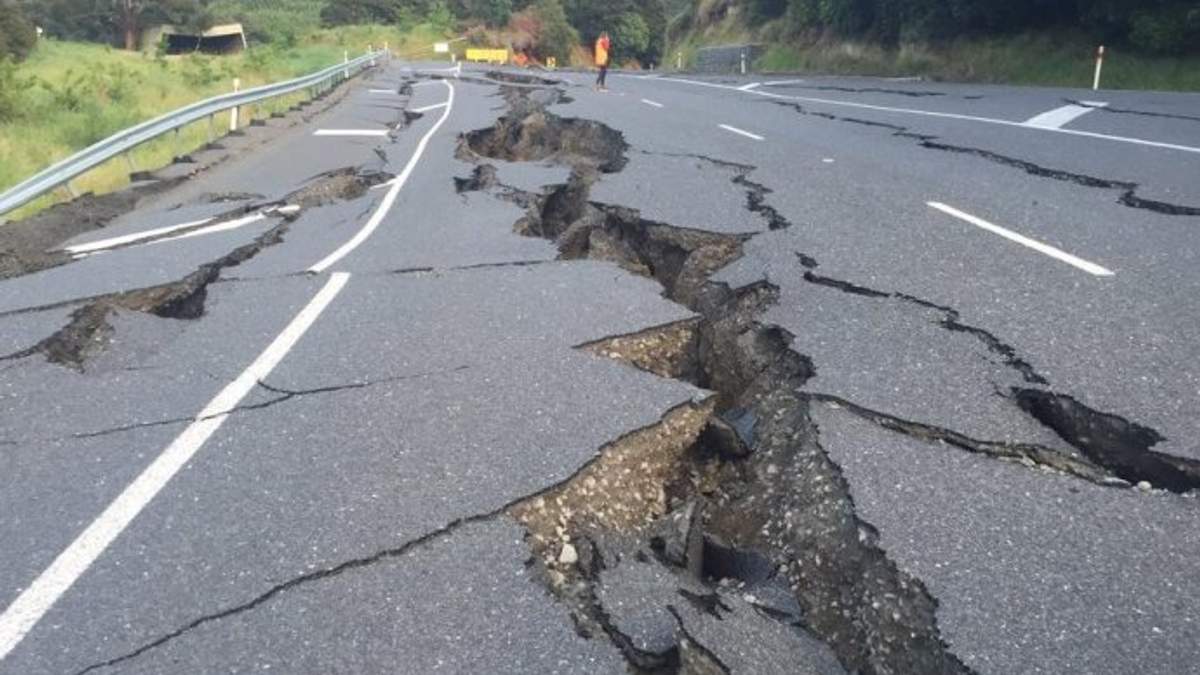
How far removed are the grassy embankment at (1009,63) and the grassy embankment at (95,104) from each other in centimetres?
1746

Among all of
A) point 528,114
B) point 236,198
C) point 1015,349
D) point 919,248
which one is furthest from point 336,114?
point 1015,349

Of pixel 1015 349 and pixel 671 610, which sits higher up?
pixel 1015 349

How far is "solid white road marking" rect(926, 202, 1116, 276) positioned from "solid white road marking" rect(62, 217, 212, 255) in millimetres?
6955

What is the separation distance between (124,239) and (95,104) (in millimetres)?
15340

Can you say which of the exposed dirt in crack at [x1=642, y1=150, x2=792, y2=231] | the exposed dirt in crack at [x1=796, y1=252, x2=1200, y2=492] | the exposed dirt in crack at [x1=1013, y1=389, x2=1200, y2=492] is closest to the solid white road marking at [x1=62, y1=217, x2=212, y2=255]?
the exposed dirt in crack at [x1=642, y1=150, x2=792, y2=231]

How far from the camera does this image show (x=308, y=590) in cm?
320

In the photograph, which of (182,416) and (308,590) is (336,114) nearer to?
(182,416)

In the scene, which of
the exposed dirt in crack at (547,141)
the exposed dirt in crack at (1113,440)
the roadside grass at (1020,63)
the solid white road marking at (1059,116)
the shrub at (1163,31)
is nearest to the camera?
the exposed dirt in crack at (1113,440)

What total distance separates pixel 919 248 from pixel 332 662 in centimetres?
547

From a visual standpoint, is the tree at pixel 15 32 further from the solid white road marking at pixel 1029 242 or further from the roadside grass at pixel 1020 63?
the solid white road marking at pixel 1029 242

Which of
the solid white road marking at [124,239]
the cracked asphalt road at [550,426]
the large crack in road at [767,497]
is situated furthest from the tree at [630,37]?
the large crack in road at [767,497]

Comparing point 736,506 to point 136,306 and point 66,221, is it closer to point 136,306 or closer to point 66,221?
point 136,306

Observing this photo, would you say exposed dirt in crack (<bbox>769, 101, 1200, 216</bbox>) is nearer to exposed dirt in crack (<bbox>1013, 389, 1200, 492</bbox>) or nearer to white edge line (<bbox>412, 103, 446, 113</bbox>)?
exposed dirt in crack (<bbox>1013, 389, 1200, 492</bbox>)

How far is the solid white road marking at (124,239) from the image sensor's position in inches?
328
